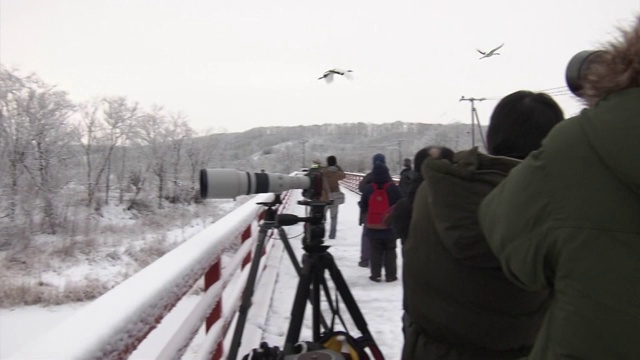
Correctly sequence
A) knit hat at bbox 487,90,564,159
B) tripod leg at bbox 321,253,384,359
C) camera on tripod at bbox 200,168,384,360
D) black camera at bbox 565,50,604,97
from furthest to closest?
1. tripod leg at bbox 321,253,384,359
2. camera on tripod at bbox 200,168,384,360
3. knit hat at bbox 487,90,564,159
4. black camera at bbox 565,50,604,97

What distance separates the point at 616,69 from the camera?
3.18 feet

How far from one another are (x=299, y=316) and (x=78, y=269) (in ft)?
87.3

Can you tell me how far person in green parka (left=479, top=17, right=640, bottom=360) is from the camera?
90 centimetres

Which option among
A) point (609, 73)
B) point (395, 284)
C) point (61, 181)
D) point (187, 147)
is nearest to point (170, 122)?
point (187, 147)

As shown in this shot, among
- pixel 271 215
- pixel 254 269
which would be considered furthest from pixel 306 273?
pixel 271 215

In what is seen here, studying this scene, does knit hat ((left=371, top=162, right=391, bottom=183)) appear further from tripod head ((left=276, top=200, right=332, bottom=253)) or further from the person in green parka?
the person in green parka

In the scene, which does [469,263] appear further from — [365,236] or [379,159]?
[379,159]

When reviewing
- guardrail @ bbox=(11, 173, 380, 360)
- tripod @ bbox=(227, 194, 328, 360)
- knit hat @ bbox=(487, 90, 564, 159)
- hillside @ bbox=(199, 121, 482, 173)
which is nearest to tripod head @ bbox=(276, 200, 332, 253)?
tripod @ bbox=(227, 194, 328, 360)

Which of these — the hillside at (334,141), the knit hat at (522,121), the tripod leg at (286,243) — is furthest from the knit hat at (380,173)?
the hillside at (334,141)

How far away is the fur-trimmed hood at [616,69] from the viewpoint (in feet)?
3.10

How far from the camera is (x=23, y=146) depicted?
131 ft

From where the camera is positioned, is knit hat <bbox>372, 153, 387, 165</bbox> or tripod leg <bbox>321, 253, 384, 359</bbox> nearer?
tripod leg <bbox>321, 253, 384, 359</bbox>

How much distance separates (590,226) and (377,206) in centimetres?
541

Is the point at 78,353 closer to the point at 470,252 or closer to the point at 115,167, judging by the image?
the point at 470,252
